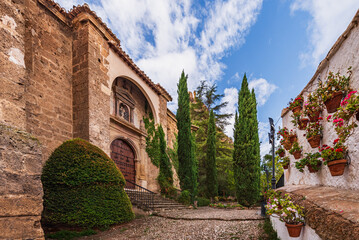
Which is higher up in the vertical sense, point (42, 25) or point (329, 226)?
point (42, 25)

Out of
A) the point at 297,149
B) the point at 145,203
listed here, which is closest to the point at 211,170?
the point at 145,203

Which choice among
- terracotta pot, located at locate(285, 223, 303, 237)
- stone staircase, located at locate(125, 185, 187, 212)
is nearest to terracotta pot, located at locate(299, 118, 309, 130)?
terracotta pot, located at locate(285, 223, 303, 237)

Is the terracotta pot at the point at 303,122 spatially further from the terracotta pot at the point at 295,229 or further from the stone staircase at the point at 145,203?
the stone staircase at the point at 145,203

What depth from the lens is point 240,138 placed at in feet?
37.9

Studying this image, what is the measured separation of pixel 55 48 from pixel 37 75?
127 cm

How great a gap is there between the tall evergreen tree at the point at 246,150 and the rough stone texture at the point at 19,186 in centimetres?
1002

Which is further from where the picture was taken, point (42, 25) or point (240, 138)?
point (240, 138)

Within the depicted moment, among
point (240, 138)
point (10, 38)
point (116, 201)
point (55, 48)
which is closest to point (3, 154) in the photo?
point (10, 38)

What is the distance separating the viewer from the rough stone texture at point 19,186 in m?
2.18

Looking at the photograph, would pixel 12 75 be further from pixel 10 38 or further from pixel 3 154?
pixel 3 154

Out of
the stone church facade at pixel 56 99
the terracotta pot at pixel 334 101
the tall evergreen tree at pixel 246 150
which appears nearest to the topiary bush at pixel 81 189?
the stone church facade at pixel 56 99

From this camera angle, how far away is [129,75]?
9.83 meters

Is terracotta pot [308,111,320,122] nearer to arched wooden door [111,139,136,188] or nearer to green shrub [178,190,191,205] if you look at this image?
arched wooden door [111,139,136,188]

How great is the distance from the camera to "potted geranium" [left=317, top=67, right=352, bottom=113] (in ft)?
6.84
